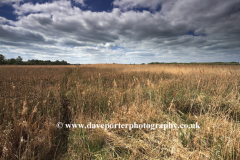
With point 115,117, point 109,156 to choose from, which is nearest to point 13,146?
point 109,156

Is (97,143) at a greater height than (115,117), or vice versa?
(115,117)

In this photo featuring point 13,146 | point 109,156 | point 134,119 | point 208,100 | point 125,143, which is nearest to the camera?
point 13,146

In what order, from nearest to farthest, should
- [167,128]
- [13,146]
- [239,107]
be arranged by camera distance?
1. [13,146]
2. [167,128]
3. [239,107]

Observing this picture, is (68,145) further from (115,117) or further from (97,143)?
(115,117)

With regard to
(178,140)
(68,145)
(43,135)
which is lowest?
(68,145)

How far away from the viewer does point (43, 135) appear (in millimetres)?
2006

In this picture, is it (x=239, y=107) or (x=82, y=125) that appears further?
(x=239, y=107)

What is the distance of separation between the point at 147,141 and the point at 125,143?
0.50 meters

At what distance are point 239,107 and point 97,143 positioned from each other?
454 cm

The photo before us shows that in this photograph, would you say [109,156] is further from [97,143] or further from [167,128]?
[167,128]

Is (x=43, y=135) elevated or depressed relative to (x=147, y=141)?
elevated

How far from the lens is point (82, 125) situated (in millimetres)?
2494

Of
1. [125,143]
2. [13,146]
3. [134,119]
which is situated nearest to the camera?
[13,146]

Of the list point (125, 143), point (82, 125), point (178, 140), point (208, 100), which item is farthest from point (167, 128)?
point (208, 100)
